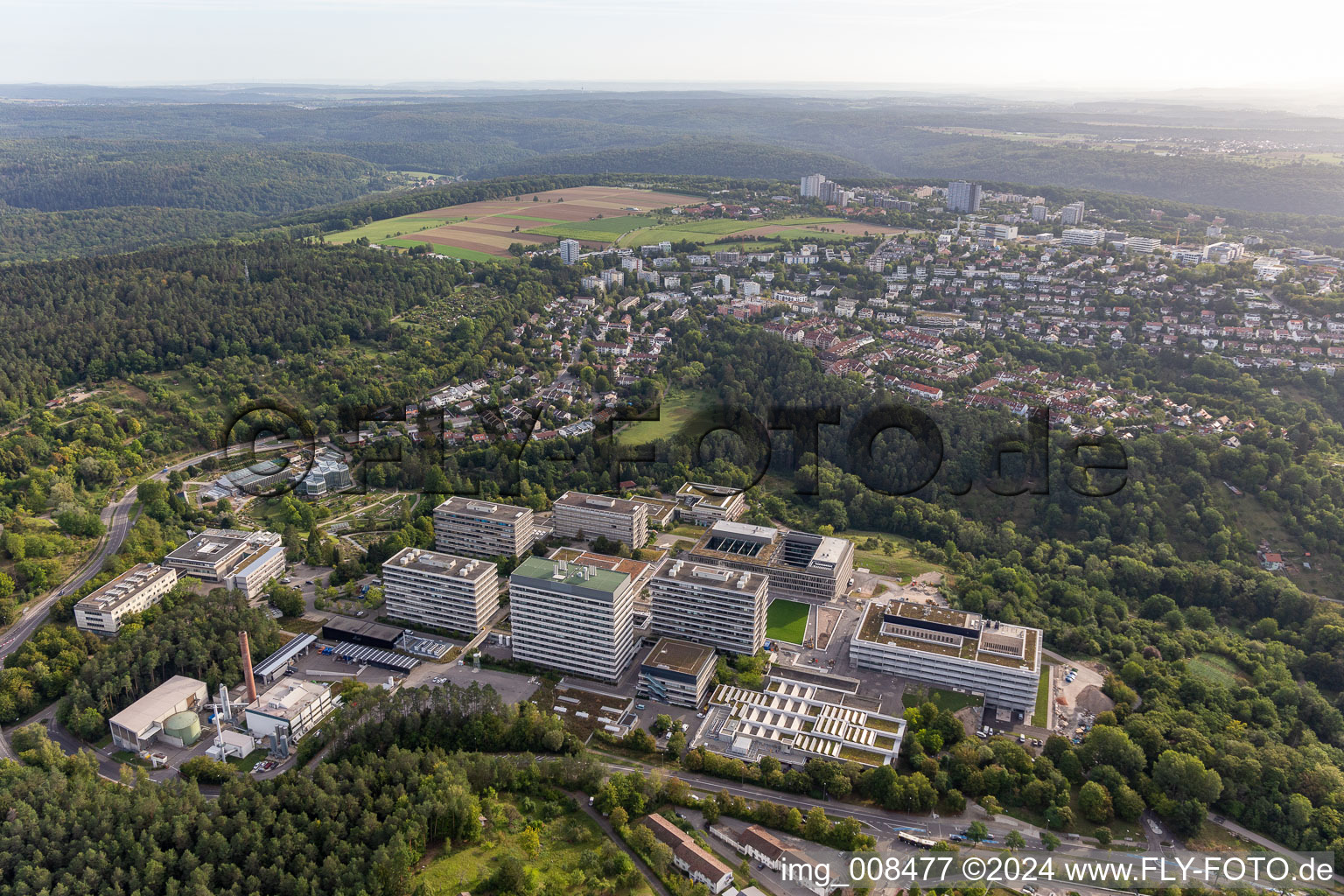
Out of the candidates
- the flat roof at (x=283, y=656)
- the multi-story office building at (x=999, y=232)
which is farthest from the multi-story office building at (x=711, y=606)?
the multi-story office building at (x=999, y=232)

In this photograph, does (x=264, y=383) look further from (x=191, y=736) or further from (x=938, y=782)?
(x=938, y=782)

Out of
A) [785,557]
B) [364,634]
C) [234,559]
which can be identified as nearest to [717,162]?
[785,557]

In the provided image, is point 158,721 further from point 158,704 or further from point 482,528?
point 482,528

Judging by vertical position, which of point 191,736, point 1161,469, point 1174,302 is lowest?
point 191,736

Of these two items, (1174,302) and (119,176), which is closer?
(1174,302)

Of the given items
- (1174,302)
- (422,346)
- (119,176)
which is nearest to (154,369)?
(422,346)

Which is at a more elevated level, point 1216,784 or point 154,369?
point 154,369

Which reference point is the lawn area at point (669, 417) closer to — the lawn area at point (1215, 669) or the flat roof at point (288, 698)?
the flat roof at point (288, 698)
